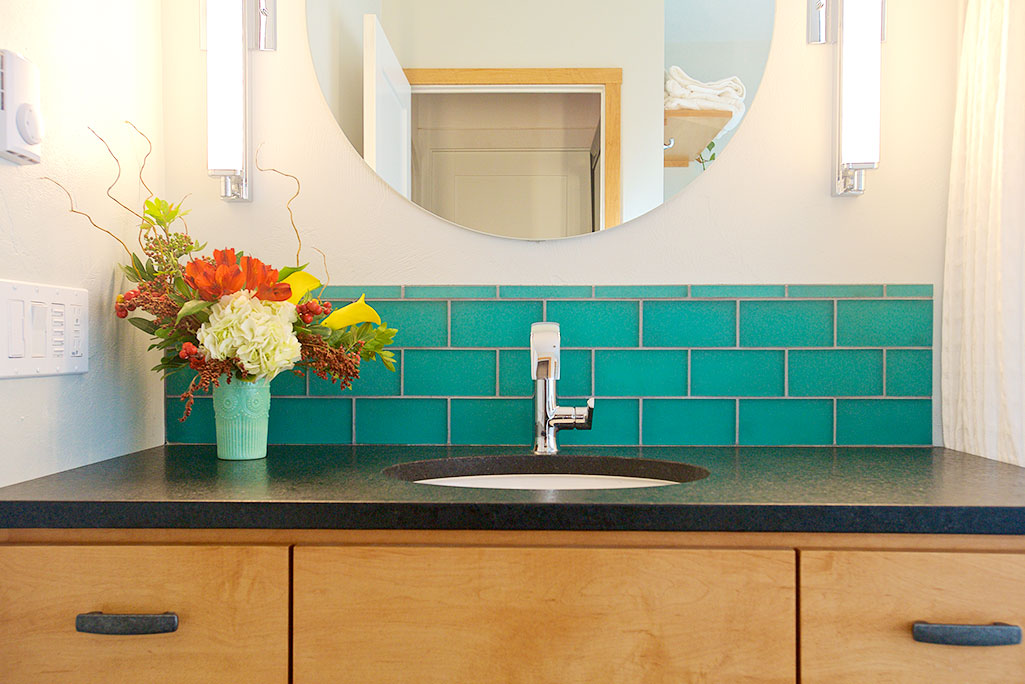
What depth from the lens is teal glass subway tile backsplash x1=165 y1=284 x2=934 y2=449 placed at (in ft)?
4.77

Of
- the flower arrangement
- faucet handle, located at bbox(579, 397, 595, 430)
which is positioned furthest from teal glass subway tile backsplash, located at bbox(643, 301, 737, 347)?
the flower arrangement

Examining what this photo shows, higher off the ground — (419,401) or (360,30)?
(360,30)

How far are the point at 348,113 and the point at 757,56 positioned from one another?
31.8 inches

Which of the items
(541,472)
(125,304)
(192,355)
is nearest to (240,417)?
(192,355)

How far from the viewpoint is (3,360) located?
1010 mm

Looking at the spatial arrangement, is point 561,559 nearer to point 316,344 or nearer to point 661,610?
point 661,610

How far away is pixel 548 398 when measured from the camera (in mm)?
1331

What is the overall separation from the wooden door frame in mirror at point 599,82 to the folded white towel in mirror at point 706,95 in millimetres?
102

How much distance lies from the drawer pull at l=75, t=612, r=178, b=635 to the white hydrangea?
0.40m

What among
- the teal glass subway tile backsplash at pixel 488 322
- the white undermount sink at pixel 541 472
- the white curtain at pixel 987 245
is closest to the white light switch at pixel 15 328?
the white undermount sink at pixel 541 472

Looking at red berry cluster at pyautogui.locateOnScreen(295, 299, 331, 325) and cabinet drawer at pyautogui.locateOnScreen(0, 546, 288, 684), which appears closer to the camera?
cabinet drawer at pyautogui.locateOnScreen(0, 546, 288, 684)

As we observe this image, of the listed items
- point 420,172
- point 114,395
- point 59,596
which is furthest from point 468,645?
point 420,172

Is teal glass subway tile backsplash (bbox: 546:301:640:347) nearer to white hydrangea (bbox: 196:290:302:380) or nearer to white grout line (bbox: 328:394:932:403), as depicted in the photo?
white grout line (bbox: 328:394:932:403)

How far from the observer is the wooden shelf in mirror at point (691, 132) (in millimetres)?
1467
